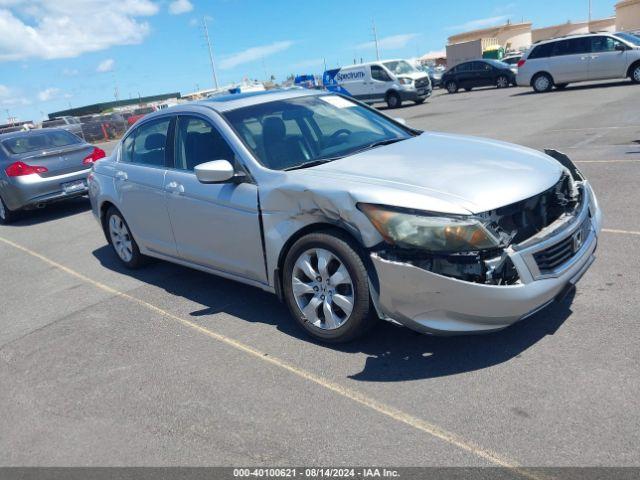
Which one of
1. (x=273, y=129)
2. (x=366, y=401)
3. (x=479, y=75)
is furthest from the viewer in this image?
(x=479, y=75)

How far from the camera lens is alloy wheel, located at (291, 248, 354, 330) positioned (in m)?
3.70

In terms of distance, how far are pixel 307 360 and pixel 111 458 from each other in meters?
1.31

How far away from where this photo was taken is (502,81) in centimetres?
2898

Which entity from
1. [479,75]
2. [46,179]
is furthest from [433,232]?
[479,75]

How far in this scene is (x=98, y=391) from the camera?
384 centimetres

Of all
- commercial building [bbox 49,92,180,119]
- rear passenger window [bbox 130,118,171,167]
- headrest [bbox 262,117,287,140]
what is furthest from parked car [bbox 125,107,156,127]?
commercial building [bbox 49,92,180,119]

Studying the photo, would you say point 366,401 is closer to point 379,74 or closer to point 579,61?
point 579,61

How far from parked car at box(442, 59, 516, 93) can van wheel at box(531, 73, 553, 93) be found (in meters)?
6.53

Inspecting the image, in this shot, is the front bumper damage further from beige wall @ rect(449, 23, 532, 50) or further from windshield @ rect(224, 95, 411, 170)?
beige wall @ rect(449, 23, 532, 50)

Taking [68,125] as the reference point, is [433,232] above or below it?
below

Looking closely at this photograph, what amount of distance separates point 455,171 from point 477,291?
0.89 metres

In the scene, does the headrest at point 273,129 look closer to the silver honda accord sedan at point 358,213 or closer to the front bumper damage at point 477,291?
the silver honda accord sedan at point 358,213

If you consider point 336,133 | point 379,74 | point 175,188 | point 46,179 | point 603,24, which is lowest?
point 46,179

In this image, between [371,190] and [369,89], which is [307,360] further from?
[369,89]
